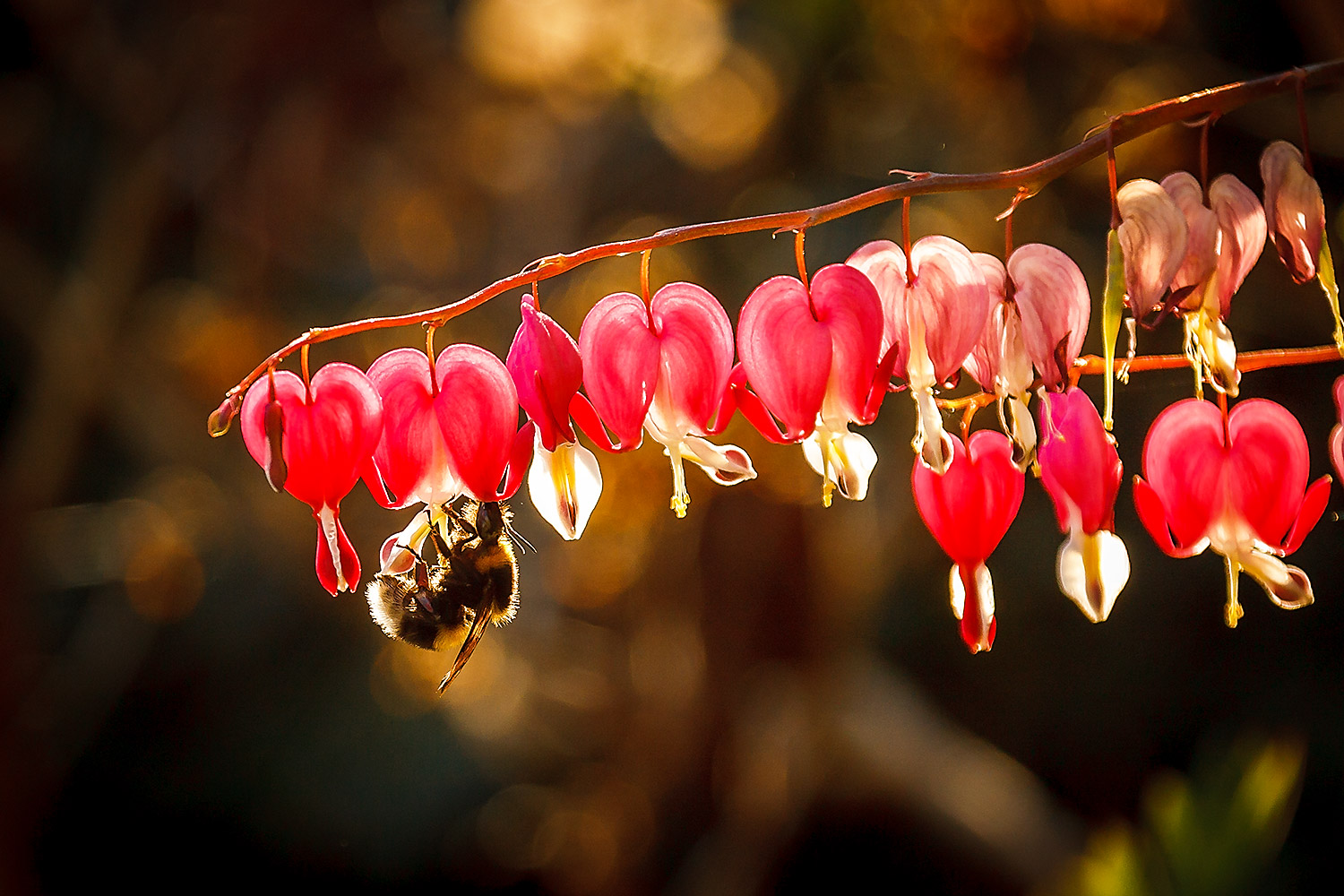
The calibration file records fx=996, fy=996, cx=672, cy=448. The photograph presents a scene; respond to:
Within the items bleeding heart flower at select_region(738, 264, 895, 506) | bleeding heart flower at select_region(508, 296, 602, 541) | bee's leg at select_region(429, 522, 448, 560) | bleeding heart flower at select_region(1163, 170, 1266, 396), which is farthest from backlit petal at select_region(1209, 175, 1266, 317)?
bee's leg at select_region(429, 522, 448, 560)

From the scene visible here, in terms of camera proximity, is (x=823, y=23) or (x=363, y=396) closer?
(x=363, y=396)

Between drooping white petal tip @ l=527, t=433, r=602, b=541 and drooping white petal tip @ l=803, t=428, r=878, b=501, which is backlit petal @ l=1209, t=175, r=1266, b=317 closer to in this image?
drooping white petal tip @ l=803, t=428, r=878, b=501

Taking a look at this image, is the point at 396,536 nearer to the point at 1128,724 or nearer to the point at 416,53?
the point at 1128,724

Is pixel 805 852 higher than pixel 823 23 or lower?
lower

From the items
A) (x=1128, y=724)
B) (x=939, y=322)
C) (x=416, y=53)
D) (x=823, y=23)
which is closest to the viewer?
(x=939, y=322)

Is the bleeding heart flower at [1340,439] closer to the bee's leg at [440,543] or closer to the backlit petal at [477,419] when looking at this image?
the backlit petal at [477,419]

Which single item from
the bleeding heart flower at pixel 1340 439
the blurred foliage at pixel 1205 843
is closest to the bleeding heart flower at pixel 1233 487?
the bleeding heart flower at pixel 1340 439

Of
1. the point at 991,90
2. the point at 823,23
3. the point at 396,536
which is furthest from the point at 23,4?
the point at 396,536

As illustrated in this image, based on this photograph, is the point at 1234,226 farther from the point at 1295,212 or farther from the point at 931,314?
the point at 931,314
